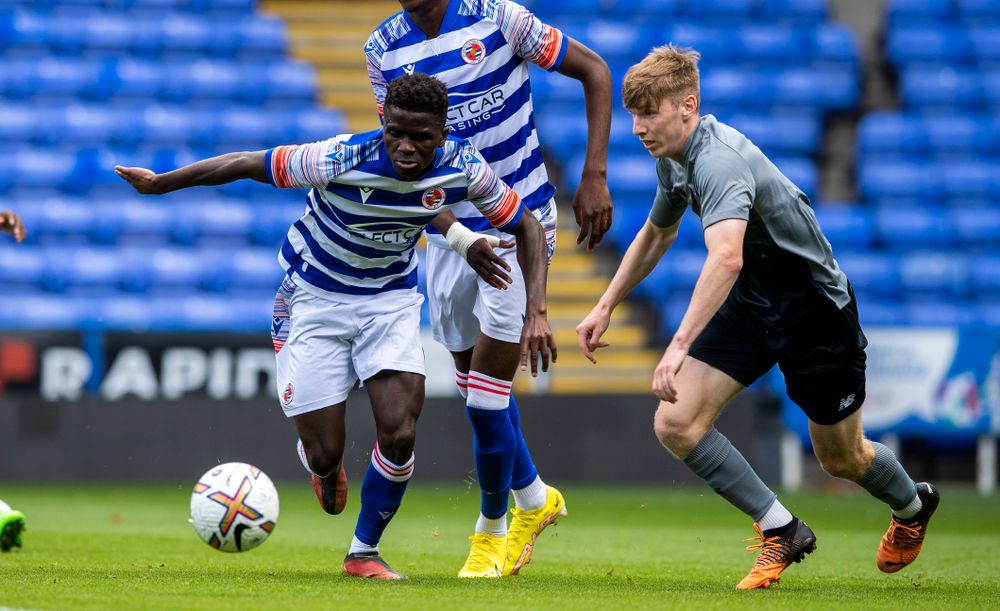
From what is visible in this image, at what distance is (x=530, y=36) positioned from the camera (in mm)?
5973

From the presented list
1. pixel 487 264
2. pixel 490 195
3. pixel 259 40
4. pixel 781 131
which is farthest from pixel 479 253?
pixel 259 40

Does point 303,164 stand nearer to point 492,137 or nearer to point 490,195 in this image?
point 490,195

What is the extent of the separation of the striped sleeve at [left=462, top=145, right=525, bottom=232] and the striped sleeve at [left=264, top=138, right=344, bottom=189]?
1.70 feet

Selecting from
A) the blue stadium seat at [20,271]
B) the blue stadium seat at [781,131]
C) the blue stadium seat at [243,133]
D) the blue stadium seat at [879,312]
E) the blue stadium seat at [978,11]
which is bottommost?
the blue stadium seat at [20,271]

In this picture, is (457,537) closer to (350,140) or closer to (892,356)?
(350,140)

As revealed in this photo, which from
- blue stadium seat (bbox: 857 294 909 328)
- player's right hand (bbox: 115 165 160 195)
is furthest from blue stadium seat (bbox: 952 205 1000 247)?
player's right hand (bbox: 115 165 160 195)

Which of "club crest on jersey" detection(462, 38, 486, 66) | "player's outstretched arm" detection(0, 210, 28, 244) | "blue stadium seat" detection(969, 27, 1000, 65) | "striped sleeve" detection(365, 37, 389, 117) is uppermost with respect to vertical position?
"club crest on jersey" detection(462, 38, 486, 66)

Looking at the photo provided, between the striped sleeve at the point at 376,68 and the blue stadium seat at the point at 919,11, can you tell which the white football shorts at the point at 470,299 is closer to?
the striped sleeve at the point at 376,68

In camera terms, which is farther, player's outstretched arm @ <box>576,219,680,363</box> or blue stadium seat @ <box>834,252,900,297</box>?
blue stadium seat @ <box>834,252,900,297</box>

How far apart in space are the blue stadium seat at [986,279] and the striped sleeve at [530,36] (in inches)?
393

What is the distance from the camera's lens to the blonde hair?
5215 millimetres

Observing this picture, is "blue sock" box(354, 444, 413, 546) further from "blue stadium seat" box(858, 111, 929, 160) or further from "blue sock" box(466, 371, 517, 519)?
"blue stadium seat" box(858, 111, 929, 160)

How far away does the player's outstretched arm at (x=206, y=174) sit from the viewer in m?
5.36

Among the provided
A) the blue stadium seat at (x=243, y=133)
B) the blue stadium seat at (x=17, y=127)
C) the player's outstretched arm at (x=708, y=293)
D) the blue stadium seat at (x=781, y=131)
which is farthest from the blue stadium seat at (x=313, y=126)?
the player's outstretched arm at (x=708, y=293)
